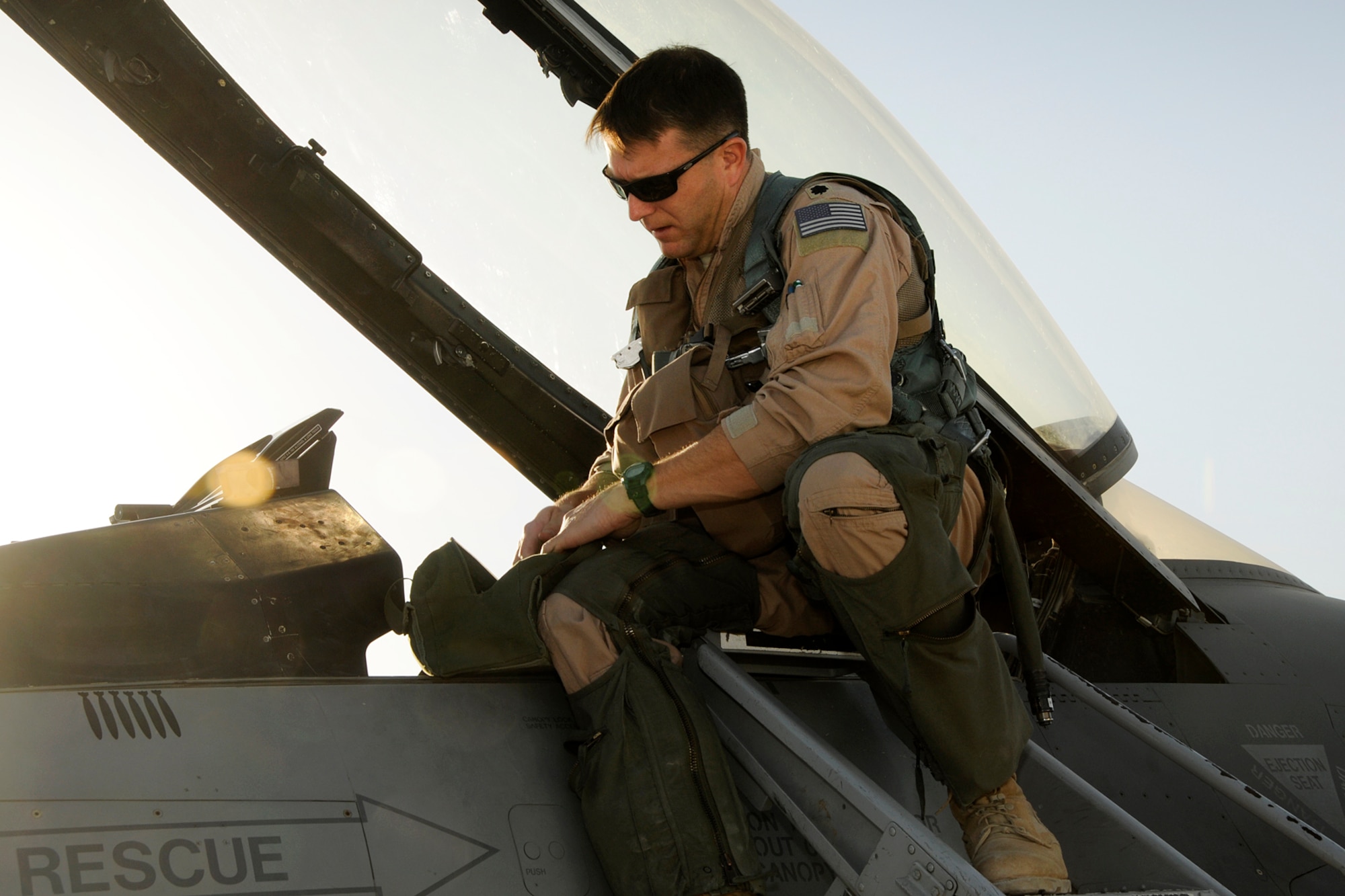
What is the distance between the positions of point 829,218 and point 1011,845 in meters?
1.03

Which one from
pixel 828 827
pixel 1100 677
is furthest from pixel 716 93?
pixel 1100 677

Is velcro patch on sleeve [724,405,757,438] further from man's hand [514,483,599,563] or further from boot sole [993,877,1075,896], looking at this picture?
boot sole [993,877,1075,896]

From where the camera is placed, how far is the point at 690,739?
62.6 inches

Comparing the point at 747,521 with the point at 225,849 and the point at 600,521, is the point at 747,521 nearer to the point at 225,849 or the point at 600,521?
the point at 600,521

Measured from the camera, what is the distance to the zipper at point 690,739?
4.94ft

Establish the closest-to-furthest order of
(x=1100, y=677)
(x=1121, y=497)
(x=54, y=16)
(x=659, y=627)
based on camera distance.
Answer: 1. (x=659, y=627)
2. (x=54, y=16)
3. (x=1100, y=677)
4. (x=1121, y=497)

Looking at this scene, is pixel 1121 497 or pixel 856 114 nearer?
pixel 856 114

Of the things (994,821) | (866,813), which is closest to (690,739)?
(866,813)

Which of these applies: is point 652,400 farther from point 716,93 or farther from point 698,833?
point 698,833

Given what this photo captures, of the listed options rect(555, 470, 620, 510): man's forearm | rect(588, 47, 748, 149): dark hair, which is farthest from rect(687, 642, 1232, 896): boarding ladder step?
rect(588, 47, 748, 149): dark hair

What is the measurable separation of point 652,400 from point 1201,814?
4.80 ft

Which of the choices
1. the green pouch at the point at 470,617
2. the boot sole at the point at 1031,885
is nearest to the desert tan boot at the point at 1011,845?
the boot sole at the point at 1031,885

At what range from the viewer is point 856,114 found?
10.1 feet

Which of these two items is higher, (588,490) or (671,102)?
(671,102)
